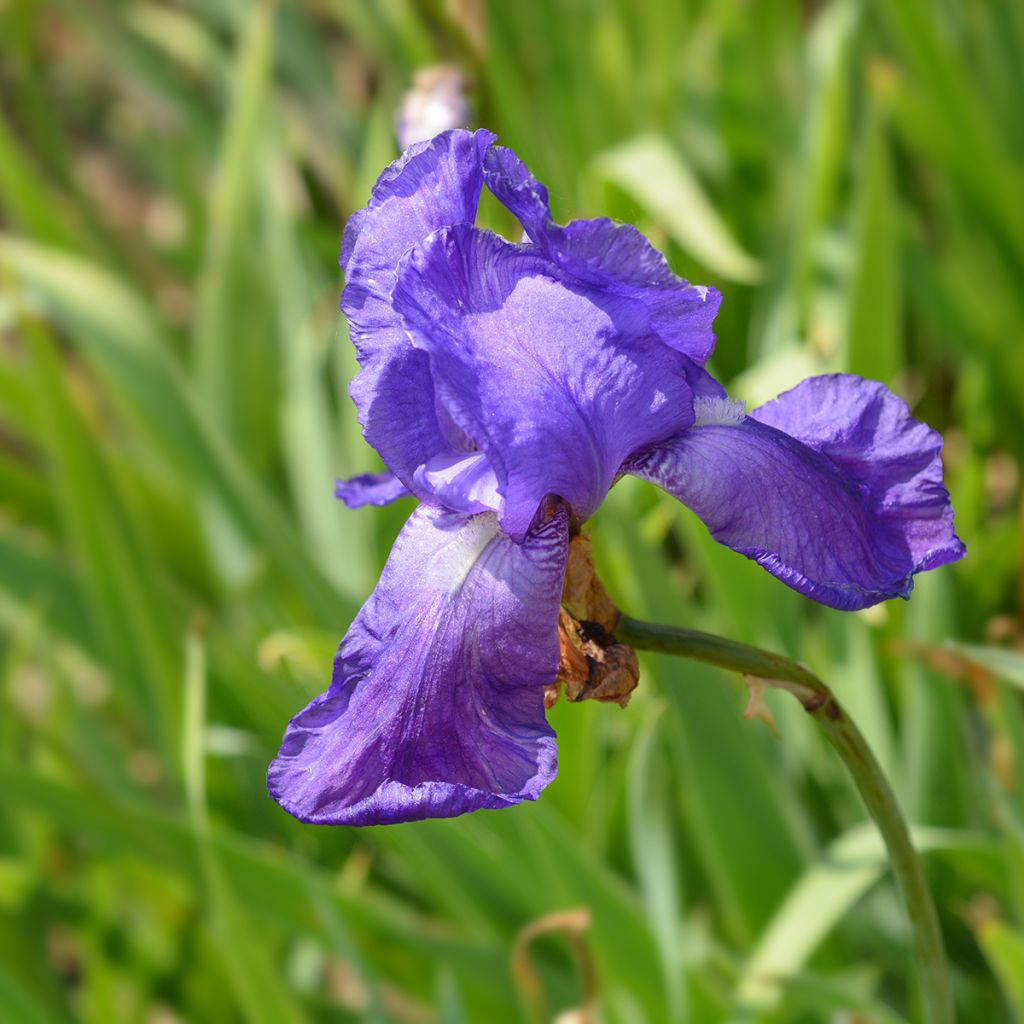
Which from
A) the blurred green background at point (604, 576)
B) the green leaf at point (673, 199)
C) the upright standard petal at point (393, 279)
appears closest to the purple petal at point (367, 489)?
the upright standard petal at point (393, 279)

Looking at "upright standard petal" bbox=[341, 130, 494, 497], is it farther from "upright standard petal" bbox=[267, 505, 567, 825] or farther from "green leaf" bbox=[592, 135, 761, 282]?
"green leaf" bbox=[592, 135, 761, 282]

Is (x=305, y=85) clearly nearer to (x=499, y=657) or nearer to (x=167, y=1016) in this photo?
(x=167, y=1016)

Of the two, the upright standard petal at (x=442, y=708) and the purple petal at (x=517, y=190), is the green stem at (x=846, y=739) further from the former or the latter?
the purple petal at (x=517, y=190)

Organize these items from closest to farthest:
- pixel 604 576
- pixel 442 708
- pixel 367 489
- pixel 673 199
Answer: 1. pixel 442 708
2. pixel 367 489
3. pixel 604 576
4. pixel 673 199

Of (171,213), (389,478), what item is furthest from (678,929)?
(171,213)

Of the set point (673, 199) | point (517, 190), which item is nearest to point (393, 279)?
point (517, 190)

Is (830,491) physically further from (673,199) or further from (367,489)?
(673,199)
